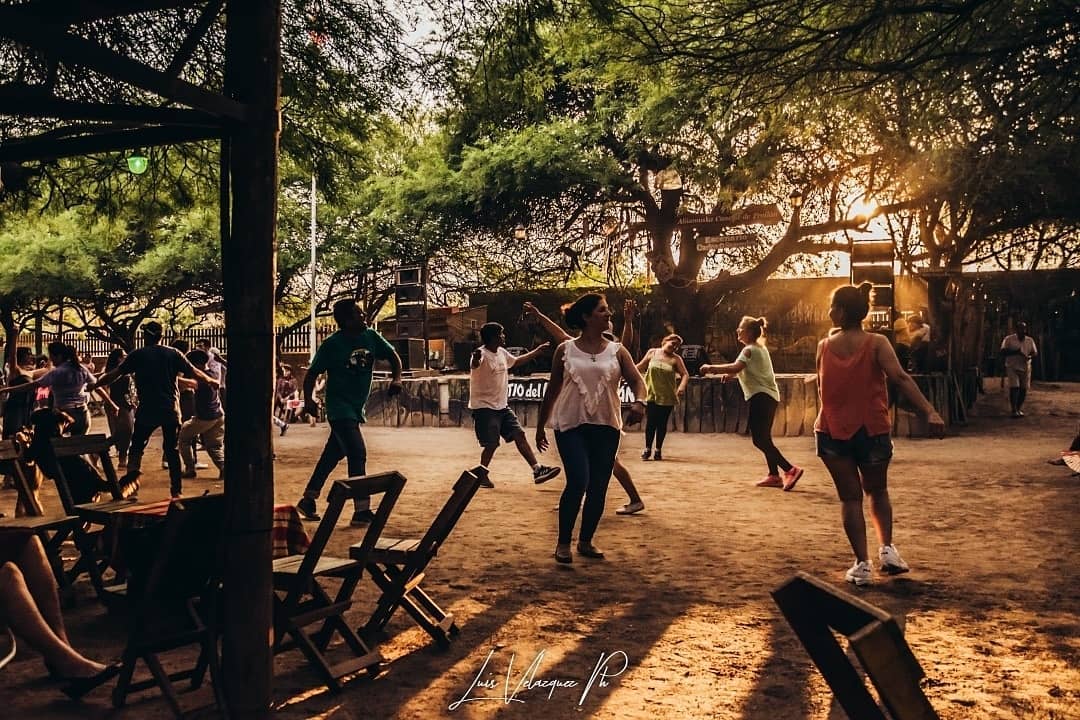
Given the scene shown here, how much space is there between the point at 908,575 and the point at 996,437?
1122 cm

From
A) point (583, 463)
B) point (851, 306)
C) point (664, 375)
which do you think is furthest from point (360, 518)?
point (664, 375)

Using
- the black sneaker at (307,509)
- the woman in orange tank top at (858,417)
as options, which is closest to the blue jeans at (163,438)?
the black sneaker at (307,509)

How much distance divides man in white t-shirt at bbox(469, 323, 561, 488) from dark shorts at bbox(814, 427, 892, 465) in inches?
175

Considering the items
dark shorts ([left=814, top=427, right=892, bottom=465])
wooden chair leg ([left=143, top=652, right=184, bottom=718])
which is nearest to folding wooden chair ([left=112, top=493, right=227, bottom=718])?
wooden chair leg ([left=143, top=652, right=184, bottom=718])

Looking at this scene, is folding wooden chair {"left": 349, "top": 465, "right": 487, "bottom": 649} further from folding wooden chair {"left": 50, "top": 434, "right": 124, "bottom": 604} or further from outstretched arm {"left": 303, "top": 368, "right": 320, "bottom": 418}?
outstretched arm {"left": 303, "top": 368, "right": 320, "bottom": 418}

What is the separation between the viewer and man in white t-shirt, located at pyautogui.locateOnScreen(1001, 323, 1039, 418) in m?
18.8

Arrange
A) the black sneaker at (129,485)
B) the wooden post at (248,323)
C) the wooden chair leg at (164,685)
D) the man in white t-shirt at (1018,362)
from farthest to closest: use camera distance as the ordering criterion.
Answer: the man in white t-shirt at (1018,362) → the black sneaker at (129,485) → the wooden chair leg at (164,685) → the wooden post at (248,323)

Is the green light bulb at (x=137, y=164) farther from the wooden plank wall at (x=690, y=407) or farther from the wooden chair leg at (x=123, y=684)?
the wooden plank wall at (x=690, y=407)

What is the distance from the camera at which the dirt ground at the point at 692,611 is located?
4027 mm

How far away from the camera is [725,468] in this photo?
12.5 meters

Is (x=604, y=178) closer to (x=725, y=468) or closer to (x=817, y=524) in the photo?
(x=725, y=468)

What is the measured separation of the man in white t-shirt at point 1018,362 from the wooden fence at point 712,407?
1.49 metres

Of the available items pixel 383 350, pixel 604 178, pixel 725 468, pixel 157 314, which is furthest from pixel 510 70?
pixel 157 314

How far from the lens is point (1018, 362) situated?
18.8 m
